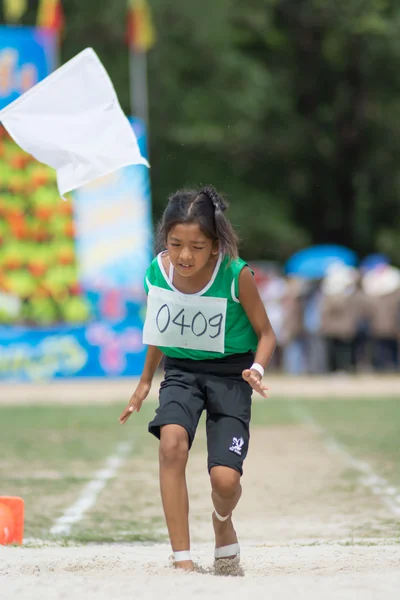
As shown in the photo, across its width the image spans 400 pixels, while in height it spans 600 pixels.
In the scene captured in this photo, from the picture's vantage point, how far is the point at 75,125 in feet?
21.6

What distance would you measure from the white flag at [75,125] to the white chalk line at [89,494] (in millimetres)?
2325

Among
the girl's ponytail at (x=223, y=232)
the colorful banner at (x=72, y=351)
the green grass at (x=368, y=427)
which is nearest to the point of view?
the girl's ponytail at (x=223, y=232)

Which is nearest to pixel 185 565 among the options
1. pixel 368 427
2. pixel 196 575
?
pixel 196 575

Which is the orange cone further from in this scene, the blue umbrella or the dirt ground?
the blue umbrella

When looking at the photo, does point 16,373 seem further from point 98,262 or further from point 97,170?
point 97,170

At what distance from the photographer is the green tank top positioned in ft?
18.0

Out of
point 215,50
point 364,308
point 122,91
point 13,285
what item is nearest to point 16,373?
point 13,285

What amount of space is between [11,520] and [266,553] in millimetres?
1480

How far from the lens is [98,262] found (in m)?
23.3

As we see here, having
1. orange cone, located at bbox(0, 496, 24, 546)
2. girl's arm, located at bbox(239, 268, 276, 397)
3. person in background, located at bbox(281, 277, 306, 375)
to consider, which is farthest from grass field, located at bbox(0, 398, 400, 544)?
person in background, located at bbox(281, 277, 306, 375)

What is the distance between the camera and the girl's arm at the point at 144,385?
5.55 metres

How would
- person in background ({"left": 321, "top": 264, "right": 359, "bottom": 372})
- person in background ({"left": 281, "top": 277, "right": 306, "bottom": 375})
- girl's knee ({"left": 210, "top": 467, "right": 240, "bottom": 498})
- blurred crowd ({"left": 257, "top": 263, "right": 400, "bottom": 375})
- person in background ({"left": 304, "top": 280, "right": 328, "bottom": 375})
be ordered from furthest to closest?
person in background ({"left": 281, "top": 277, "right": 306, "bottom": 375}) → person in background ({"left": 304, "top": 280, "right": 328, "bottom": 375}) → blurred crowd ({"left": 257, "top": 263, "right": 400, "bottom": 375}) → person in background ({"left": 321, "top": 264, "right": 359, "bottom": 372}) → girl's knee ({"left": 210, "top": 467, "right": 240, "bottom": 498})

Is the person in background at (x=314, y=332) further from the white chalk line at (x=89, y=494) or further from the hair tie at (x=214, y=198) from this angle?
the hair tie at (x=214, y=198)

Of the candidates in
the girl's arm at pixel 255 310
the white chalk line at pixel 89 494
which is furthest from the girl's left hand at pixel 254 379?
the white chalk line at pixel 89 494
